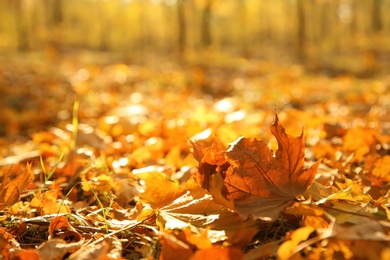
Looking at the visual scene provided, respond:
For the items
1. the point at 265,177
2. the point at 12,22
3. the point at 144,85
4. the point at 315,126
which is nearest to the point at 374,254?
the point at 265,177

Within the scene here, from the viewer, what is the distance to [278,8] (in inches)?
1976

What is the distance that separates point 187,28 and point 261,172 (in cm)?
3570

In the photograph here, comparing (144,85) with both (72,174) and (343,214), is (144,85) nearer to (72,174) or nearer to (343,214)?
(72,174)

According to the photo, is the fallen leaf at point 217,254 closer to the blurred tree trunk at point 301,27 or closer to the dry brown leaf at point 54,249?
the dry brown leaf at point 54,249

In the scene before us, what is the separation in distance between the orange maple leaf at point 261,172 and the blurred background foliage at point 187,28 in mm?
22356

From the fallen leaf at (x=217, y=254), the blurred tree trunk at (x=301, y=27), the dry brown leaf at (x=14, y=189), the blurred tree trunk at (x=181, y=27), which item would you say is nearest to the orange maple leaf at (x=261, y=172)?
the fallen leaf at (x=217, y=254)

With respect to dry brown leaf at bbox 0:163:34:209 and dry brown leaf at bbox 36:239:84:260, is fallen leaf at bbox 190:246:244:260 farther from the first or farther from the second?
dry brown leaf at bbox 0:163:34:209

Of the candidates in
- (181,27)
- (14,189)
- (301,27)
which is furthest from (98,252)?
(301,27)

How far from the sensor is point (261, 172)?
108 centimetres

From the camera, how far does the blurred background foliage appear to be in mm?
27234

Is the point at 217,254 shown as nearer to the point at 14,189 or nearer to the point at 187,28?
the point at 14,189

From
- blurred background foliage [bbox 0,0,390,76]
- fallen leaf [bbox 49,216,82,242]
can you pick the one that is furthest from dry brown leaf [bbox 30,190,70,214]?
blurred background foliage [bbox 0,0,390,76]

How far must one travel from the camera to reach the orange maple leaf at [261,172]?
3.43ft

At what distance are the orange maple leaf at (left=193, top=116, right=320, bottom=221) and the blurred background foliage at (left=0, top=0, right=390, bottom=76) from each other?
22356 millimetres
